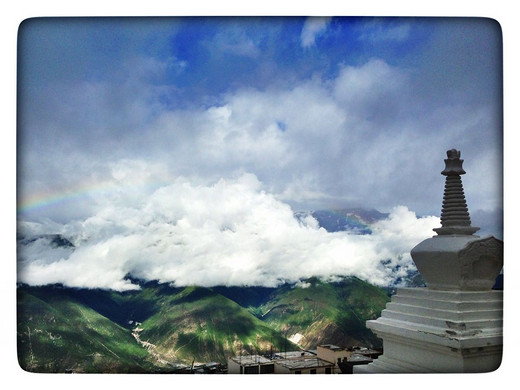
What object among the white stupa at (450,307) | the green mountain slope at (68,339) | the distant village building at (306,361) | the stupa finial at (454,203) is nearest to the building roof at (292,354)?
the distant village building at (306,361)

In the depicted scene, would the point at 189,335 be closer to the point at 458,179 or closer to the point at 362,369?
the point at 362,369

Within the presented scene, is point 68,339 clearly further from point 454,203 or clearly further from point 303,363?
point 454,203

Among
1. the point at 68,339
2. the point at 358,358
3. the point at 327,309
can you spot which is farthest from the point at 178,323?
the point at 358,358

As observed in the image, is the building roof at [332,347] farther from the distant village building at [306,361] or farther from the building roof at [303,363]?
the building roof at [303,363]

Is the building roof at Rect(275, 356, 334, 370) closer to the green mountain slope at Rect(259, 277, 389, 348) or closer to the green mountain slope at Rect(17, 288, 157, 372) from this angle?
the green mountain slope at Rect(259, 277, 389, 348)

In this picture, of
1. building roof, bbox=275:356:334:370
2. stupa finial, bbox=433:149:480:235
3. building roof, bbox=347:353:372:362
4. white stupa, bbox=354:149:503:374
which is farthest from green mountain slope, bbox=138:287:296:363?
stupa finial, bbox=433:149:480:235

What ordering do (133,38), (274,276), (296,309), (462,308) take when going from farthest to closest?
(296,309)
(274,276)
(133,38)
(462,308)

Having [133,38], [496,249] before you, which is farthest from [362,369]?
[133,38]
